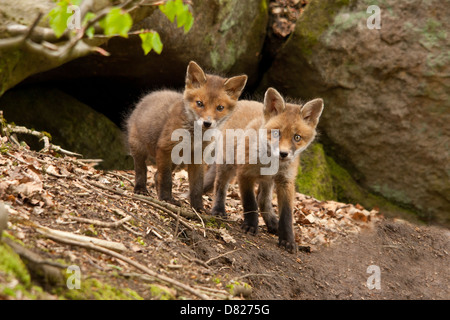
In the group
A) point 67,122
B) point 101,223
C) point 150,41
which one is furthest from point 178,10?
point 67,122

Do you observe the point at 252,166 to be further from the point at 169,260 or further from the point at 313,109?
the point at 169,260

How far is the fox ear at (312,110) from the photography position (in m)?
5.09

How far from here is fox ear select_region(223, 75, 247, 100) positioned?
5160mm

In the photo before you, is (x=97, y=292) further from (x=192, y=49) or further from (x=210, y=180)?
(x=192, y=49)

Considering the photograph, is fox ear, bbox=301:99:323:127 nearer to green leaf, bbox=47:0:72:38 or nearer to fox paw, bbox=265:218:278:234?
fox paw, bbox=265:218:278:234

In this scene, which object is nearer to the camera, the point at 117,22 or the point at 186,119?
the point at 117,22

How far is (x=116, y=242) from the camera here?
11.3ft

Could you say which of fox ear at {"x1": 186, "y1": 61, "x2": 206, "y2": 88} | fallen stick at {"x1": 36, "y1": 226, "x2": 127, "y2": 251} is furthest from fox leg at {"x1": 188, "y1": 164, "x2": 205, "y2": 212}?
fallen stick at {"x1": 36, "y1": 226, "x2": 127, "y2": 251}

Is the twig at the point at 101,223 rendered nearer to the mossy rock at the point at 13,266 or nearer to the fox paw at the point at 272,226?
the mossy rock at the point at 13,266

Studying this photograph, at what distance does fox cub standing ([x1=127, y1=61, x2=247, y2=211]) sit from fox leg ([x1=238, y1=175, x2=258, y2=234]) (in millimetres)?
481

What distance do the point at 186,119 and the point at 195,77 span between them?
0.48 metres

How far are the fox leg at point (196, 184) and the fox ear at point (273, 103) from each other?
0.96 meters

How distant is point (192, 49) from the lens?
23.8ft
